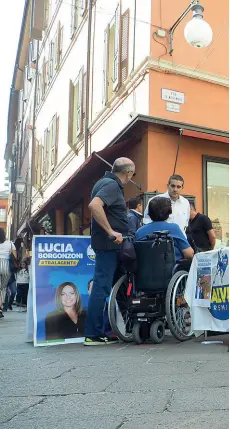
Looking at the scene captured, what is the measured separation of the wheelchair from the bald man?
12 cm

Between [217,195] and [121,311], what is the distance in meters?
5.75

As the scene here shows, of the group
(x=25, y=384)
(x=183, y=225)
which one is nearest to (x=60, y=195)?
(x=183, y=225)

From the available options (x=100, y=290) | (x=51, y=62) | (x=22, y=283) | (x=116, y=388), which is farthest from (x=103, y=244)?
(x=51, y=62)

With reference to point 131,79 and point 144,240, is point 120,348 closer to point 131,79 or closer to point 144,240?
point 144,240

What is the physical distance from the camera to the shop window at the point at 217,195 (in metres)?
10.1

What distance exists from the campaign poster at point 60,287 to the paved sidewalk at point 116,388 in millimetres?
643

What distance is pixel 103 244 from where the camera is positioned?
482 centimetres

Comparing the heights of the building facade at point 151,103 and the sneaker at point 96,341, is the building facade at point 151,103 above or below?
above

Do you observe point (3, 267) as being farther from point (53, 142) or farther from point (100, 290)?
point (53, 142)

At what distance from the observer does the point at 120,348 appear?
456 centimetres

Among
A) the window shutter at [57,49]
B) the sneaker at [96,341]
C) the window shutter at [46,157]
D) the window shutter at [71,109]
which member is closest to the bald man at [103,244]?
the sneaker at [96,341]

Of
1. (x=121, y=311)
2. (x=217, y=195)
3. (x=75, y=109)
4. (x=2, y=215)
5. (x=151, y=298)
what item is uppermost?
(x=2, y=215)

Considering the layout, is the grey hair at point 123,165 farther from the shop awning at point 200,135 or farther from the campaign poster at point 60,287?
the shop awning at point 200,135

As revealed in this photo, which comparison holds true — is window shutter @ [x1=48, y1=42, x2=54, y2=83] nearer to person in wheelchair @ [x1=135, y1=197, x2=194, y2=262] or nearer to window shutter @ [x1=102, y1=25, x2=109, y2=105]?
window shutter @ [x1=102, y1=25, x2=109, y2=105]
